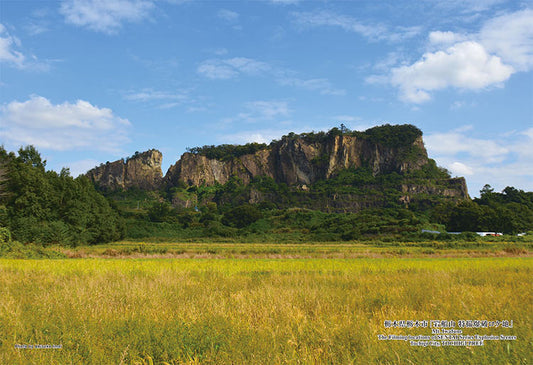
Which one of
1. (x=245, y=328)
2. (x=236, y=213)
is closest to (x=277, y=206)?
(x=236, y=213)

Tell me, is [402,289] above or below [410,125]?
below

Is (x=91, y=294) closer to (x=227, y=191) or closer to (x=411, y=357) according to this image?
(x=411, y=357)

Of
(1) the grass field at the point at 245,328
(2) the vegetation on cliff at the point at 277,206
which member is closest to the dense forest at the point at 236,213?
(2) the vegetation on cliff at the point at 277,206

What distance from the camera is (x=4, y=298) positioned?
9633 millimetres

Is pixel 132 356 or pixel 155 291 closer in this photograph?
pixel 132 356

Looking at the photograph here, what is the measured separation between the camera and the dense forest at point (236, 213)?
4991 centimetres

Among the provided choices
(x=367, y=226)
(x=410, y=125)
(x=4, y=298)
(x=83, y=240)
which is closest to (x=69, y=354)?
(x=4, y=298)

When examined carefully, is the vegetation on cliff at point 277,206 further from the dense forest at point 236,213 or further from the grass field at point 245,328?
the grass field at point 245,328

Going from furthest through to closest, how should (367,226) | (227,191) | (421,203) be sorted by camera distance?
(227,191), (421,203), (367,226)

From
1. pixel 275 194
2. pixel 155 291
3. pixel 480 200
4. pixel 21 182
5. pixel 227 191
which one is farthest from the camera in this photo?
pixel 227 191

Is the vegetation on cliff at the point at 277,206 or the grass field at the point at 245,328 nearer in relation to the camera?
the grass field at the point at 245,328

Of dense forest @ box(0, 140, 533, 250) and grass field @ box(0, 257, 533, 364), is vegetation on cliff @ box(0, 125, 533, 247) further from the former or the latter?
grass field @ box(0, 257, 533, 364)

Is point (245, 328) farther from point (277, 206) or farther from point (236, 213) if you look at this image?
→ point (277, 206)

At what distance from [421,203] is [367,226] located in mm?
69183
